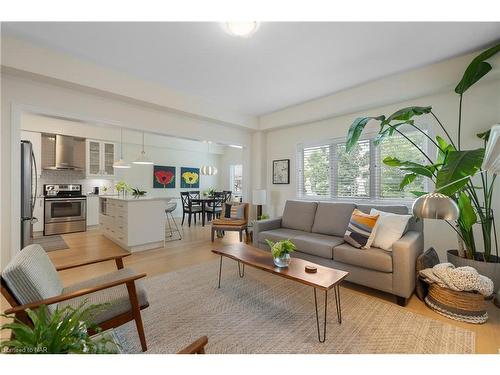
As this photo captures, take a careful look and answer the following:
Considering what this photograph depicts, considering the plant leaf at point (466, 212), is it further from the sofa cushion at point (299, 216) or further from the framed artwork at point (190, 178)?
the framed artwork at point (190, 178)

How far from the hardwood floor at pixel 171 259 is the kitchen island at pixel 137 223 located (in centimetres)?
18

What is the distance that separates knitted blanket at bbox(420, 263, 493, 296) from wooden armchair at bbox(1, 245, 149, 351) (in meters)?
2.65

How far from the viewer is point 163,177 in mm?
7832

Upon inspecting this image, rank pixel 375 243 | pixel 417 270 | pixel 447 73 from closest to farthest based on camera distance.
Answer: pixel 417 270
pixel 375 243
pixel 447 73

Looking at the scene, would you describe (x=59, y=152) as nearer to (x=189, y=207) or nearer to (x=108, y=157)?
(x=108, y=157)

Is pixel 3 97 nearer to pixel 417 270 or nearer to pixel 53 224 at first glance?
pixel 53 224

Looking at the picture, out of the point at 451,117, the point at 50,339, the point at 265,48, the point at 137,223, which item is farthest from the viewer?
the point at 137,223

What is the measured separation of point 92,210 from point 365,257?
6.51m

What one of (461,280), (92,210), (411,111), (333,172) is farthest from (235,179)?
(461,280)

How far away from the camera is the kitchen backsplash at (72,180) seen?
5.57 meters
